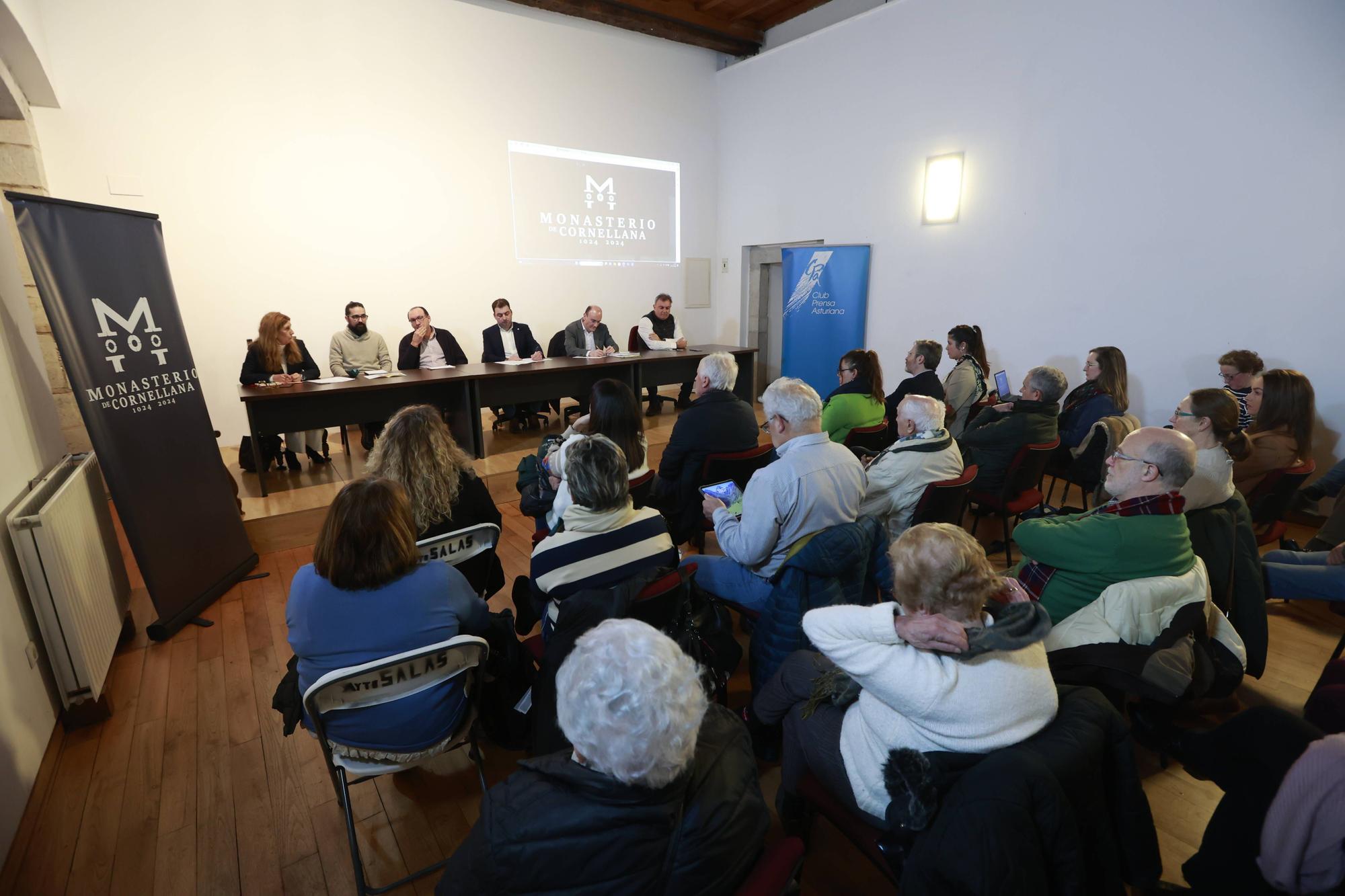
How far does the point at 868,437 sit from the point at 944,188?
3298 mm

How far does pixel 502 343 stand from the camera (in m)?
6.20

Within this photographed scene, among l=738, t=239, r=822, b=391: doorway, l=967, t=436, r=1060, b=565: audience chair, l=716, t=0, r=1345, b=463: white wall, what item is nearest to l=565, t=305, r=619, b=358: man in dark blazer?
l=738, t=239, r=822, b=391: doorway

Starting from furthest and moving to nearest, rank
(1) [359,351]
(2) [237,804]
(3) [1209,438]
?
(1) [359,351] < (3) [1209,438] < (2) [237,804]

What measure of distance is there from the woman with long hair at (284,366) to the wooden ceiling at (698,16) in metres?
4.30

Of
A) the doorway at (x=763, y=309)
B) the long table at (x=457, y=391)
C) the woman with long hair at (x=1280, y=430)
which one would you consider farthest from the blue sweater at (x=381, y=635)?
the doorway at (x=763, y=309)

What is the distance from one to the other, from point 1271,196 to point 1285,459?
2191mm

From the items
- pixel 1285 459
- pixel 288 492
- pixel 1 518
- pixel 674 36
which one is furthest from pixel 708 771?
pixel 674 36

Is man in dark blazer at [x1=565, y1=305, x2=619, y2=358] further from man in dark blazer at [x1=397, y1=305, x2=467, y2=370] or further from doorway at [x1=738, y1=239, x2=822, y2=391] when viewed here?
doorway at [x1=738, y1=239, x2=822, y2=391]

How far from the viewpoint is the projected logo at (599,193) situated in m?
7.13

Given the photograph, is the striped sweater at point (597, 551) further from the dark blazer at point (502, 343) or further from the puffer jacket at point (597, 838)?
the dark blazer at point (502, 343)

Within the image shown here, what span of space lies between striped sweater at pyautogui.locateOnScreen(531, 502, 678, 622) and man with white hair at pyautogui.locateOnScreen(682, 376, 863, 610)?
1.05 ft

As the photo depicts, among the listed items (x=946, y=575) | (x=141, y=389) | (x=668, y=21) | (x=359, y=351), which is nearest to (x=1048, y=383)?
(x=946, y=575)

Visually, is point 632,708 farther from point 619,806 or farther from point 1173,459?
point 1173,459

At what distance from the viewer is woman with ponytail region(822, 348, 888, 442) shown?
3.75m
